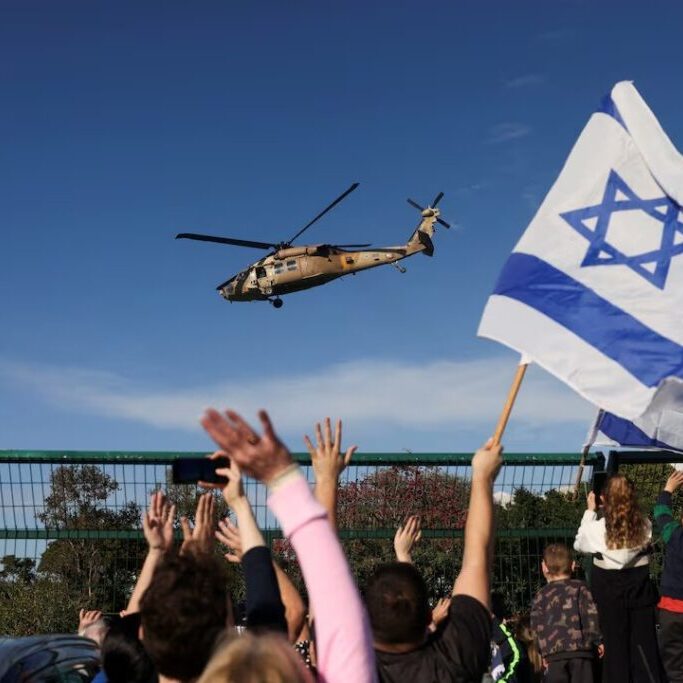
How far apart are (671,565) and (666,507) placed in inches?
19.4

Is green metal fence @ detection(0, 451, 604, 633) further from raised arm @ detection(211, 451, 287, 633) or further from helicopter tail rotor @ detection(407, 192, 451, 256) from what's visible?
helicopter tail rotor @ detection(407, 192, 451, 256)

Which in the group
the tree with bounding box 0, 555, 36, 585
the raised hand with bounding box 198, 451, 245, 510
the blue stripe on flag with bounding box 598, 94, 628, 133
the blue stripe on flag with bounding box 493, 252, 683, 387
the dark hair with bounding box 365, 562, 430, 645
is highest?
the blue stripe on flag with bounding box 598, 94, 628, 133

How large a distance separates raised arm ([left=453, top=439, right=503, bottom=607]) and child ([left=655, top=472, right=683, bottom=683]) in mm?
4017

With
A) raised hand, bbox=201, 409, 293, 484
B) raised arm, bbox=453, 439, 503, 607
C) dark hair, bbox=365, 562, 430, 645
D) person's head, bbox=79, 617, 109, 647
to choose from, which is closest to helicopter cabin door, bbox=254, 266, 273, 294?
person's head, bbox=79, 617, 109, 647

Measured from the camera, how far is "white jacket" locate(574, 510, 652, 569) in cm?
712

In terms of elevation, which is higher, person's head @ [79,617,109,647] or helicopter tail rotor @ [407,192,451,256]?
helicopter tail rotor @ [407,192,451,256]

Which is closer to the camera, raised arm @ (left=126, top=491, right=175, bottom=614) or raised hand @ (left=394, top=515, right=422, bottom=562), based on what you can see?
raised arm @ (left=126, top=491, right=175, bottom=614)

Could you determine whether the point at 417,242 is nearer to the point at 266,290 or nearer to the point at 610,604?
the point at 266,290

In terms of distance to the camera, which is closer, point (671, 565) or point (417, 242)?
point (671, 565)

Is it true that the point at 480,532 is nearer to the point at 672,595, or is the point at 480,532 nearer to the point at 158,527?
the point at 158,527

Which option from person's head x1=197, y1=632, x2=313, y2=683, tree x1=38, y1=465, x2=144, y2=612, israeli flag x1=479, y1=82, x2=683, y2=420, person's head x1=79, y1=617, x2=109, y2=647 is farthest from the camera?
tree x1=38, y1=465, x2=144, y2=612

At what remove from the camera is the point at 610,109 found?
6242 millimetres

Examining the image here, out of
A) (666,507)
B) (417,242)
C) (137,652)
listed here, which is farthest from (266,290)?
(137,652)

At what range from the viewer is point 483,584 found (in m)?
3.54
